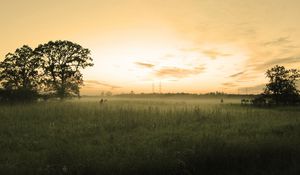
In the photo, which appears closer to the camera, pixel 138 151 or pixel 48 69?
pixel 138 151

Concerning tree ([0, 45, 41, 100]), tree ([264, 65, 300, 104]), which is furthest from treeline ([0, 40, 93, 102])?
tree ([264, 65, 300, 104])

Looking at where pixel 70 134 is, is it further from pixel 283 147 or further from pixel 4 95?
pixel 4 95

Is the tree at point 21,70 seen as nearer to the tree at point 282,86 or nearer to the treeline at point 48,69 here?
the treeline at point 48,69

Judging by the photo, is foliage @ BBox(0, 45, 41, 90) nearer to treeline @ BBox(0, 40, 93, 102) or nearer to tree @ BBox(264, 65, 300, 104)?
treeline @ BBox(0, 40, 93, 102)

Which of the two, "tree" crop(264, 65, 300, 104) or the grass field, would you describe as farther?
"tree" crop(264, 65, 300, 104)

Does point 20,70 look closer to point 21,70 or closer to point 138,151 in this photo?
point 21,70

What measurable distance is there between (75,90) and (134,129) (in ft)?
99.3

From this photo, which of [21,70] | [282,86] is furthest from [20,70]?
[282,86]

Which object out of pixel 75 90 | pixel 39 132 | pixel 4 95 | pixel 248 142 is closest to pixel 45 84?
pixel 75 90

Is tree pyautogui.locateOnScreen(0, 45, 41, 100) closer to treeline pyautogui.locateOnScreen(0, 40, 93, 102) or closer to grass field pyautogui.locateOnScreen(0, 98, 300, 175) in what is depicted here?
treeline pyautogui.locateOnScreen(0, 40, 93, 102)

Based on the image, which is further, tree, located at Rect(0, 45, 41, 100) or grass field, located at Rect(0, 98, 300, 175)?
tree, located at Rect(0, 45, 41, 100)

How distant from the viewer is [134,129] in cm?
1338

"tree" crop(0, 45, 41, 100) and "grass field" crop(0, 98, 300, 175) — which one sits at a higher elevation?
"tree" crop(0, 45, 41, 100)

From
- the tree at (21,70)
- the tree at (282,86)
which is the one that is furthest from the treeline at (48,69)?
the tree at (282,86)
